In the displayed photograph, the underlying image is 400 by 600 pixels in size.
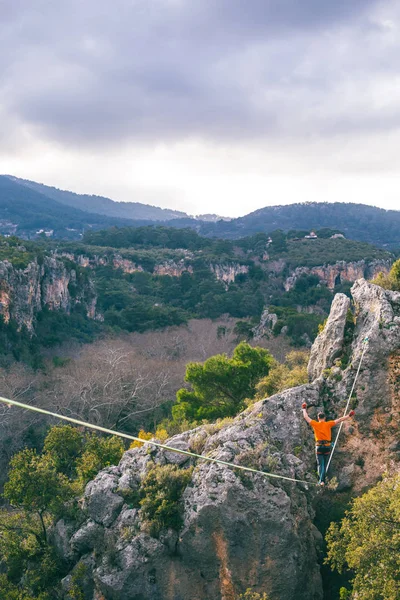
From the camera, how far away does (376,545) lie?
1089 centimetres

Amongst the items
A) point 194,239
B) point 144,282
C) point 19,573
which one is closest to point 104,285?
point 144,282

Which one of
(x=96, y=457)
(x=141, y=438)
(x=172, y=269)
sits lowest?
(x=141, y=438)

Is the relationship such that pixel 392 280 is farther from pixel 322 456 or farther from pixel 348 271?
pixel 348 271

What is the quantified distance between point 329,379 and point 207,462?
4.88 metres

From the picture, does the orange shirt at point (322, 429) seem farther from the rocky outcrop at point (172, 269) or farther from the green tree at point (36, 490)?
the rocky outcrop at point (172, 269)

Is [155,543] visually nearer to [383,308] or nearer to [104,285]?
[383,308]

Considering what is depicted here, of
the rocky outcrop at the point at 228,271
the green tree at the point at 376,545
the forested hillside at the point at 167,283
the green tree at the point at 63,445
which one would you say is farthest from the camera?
the rocky outcrop at the point at 228,271

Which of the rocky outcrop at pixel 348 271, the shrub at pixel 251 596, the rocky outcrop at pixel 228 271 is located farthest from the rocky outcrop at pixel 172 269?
the shrub at pixel 251 596

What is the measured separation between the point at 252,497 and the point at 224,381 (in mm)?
10526

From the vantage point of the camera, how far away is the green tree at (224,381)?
76.6ft

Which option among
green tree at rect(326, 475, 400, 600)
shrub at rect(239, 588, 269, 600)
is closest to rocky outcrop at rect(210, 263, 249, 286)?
shrub at rect(239, 588, 269, 600)

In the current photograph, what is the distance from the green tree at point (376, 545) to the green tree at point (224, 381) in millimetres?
11653

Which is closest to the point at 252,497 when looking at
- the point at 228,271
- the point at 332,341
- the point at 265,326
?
the point at 332,341

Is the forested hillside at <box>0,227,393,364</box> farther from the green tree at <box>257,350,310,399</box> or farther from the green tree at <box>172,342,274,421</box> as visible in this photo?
the green tree at <box>257,350,310,399</box>
